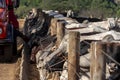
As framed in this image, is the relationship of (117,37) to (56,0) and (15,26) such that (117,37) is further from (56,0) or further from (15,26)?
(56,0)

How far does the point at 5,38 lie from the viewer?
616 inches

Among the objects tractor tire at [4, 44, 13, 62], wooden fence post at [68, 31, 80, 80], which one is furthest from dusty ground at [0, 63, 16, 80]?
wooden fence post at [68, 31, 80, 80]

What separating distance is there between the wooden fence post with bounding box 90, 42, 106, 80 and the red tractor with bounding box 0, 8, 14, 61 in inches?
350

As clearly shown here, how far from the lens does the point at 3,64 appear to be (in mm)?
15812

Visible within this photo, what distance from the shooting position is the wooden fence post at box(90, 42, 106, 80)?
679 centimetres

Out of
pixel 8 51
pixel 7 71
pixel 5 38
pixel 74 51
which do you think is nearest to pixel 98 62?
pixel 74 51

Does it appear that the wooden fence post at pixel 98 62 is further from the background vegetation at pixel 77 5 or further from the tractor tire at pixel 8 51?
the background vegetation at pixel 77 5

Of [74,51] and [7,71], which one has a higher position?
[74,51]

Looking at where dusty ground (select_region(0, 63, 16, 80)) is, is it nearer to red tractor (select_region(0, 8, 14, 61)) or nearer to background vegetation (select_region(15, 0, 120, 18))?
red tractor (select_region(0, 8, 14, 61))

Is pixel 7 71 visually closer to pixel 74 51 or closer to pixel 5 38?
pixel 5 38

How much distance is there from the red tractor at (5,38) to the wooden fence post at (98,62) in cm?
889

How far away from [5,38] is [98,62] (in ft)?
29.9

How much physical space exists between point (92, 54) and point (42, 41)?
1043cm

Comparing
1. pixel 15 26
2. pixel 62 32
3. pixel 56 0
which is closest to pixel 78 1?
pixel 56 0
